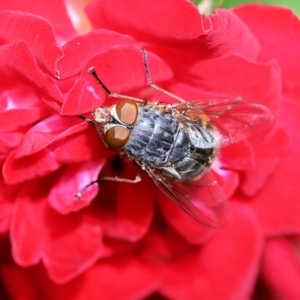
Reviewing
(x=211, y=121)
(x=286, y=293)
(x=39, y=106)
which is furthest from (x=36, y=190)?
(x=286, y=293)

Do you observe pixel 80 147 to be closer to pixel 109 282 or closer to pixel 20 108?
pixel 20 108

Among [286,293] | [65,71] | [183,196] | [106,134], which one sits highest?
[65,71]

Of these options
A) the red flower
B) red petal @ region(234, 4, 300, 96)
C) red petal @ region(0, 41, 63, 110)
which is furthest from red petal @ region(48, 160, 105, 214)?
red petal @ region(234, 4, 300, 96)

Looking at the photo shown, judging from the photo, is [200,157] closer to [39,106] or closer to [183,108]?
[183,108]

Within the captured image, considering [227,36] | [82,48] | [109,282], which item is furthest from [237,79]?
[109,282]

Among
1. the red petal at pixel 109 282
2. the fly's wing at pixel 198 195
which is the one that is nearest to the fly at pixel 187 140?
the fly's wing at pixel 198 195

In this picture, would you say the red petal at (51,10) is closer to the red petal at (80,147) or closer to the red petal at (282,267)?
the red petal at (80,147)

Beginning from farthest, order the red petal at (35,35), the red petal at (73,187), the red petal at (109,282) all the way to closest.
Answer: the red petal at (109,282), the red petal at (73,187), the red petal at (35,35)
